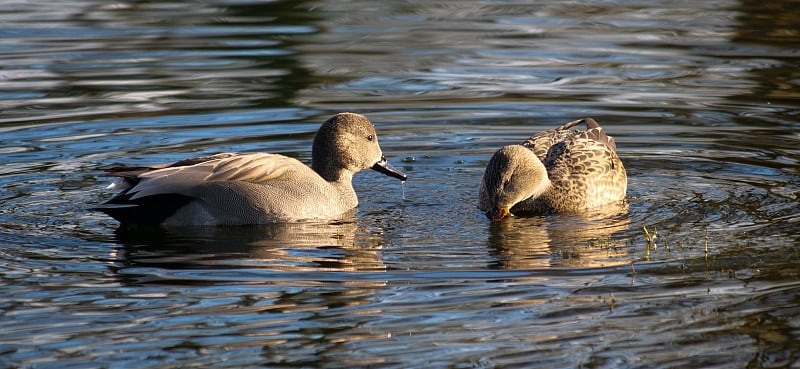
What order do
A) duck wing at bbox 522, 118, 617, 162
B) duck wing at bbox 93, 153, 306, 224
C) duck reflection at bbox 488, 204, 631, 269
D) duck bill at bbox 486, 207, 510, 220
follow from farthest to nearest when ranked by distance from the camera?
duck wing at bbox 522, 118, 617, 162
duck bill at bbox 486, 207, 510, 220
duck wing at bbox 93, 153, 306, 224
duck reflection at bbox 488, 204, 631, 269

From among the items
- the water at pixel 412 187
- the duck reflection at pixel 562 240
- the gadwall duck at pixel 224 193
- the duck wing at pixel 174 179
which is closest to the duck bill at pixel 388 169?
the water at pixel 412 187

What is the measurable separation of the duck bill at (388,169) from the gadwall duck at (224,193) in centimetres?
51

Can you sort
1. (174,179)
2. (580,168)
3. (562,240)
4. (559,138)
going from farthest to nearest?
(559,138)
(580,168)
(174,179)
(562,240)

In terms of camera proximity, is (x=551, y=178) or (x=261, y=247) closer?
(x=261, y=247)

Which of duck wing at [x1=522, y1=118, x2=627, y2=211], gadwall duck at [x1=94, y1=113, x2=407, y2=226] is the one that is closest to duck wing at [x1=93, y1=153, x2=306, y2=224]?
gadwall duck at [x1=94, y1=113, x2=407, y2=226]

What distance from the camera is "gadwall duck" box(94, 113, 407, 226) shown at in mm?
8570

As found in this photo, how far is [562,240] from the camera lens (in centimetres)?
802

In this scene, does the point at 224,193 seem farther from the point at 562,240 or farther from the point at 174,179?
the point at 562,240

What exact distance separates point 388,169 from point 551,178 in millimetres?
1218

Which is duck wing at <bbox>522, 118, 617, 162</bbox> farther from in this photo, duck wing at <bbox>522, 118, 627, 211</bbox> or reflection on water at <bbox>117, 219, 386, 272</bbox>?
reflection on water at <bbox>117, 219, 386, 272</bbox>

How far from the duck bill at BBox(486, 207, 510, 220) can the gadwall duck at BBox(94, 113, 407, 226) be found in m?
1.11

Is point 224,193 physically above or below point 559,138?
above

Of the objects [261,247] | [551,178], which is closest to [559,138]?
[551,178]

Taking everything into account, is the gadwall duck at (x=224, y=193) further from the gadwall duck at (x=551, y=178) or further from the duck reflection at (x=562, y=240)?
the duck reflection at (x=562, y=240)
